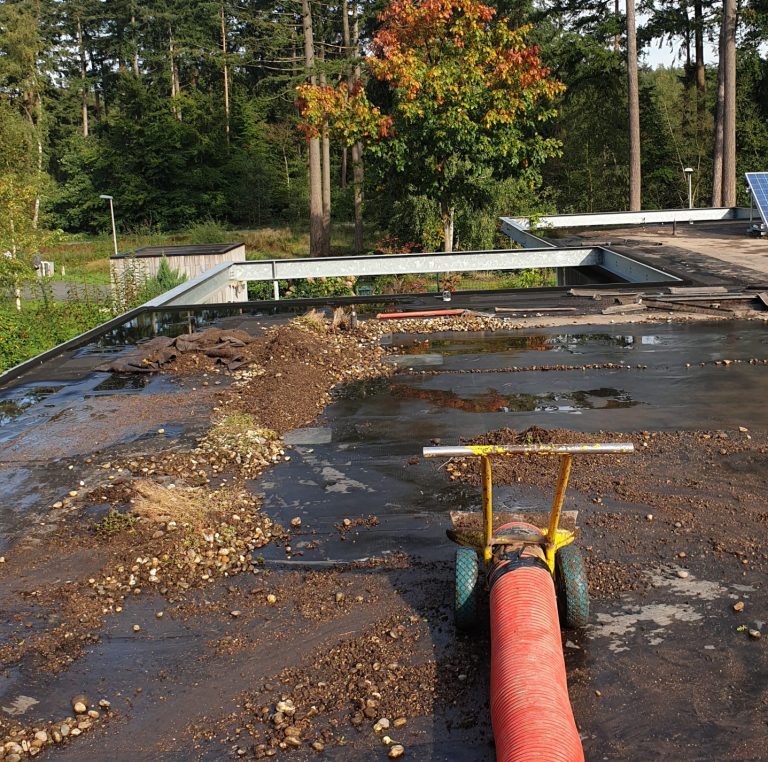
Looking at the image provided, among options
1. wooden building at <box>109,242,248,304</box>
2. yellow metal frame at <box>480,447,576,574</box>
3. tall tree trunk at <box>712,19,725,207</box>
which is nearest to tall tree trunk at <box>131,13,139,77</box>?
wooden building at <box>109,242,248,304</box>

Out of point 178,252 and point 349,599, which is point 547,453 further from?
point 178,252

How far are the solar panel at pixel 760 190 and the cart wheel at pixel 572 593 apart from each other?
1948 cm

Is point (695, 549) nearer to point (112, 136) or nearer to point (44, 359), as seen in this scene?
point (44, 359)

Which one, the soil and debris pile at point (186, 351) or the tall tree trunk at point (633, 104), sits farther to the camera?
the tall tree trunk at point (633, 104)

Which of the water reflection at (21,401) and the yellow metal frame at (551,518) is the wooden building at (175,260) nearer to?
the water reflection at (21,401)

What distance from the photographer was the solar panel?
2189cm

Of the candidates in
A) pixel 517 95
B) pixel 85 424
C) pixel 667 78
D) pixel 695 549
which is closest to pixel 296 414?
pixel 85 424

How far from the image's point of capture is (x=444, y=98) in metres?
22.2

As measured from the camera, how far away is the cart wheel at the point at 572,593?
179 inches

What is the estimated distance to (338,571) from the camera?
548 cm

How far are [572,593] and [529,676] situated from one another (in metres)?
0.96

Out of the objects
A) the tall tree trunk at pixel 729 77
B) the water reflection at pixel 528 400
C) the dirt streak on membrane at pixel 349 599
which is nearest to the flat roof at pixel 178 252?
the water reflection at pixel 528 400

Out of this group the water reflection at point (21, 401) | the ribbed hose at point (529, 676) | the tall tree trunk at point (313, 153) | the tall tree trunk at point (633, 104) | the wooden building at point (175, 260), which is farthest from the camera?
the tall tree trunk at point (633, 104)

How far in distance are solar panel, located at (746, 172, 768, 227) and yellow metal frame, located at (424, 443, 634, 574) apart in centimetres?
1956
